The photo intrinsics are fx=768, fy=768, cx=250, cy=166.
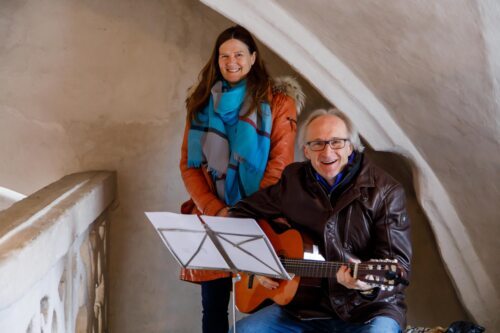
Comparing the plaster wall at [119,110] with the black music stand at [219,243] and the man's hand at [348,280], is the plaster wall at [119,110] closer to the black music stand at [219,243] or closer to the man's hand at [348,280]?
the black music stand at [219,243]

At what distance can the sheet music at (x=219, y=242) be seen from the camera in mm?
2855

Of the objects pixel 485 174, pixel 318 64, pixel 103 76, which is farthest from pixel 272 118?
pixel 103 76

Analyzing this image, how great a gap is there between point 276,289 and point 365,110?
4.01ft

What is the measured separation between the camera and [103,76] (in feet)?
15.6

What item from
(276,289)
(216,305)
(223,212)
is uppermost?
(223,212)

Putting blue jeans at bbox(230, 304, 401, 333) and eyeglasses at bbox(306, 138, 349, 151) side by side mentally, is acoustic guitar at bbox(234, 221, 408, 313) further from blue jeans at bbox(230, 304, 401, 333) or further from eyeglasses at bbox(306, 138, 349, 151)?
eyeglasses at bbox(306, 138, 349, 151)

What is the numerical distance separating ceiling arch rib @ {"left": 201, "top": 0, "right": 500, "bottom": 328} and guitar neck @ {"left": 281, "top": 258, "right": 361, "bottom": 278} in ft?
3.95

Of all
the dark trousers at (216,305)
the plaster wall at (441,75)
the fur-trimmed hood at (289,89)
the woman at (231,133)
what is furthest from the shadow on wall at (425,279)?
the dark trousers at (216,305)

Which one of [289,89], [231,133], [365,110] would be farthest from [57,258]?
[365,110]

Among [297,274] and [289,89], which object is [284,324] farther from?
[289,89]

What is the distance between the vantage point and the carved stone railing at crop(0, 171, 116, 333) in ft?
7.89

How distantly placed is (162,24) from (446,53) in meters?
2.00

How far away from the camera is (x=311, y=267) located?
3.02 metres

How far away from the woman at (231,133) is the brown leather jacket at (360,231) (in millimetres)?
564
